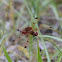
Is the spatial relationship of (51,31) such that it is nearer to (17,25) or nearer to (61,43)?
(61,43)

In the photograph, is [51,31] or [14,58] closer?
[14,58]

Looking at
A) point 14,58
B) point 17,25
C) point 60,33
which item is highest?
point 17,25

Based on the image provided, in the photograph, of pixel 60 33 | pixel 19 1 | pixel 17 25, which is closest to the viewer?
pixel 60 33

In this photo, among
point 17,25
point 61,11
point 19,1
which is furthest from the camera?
point 19,1

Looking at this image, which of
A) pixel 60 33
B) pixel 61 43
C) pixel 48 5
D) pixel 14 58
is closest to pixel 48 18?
pixel 48 5

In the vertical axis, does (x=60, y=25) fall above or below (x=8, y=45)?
above

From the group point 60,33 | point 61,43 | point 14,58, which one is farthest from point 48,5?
point 14,58

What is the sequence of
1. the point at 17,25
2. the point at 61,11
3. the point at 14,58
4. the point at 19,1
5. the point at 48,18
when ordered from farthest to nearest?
the point at 19,1
the point at 61,11
the point at 48,18
the point at 17,25
the point at 14,58

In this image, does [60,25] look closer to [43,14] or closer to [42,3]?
[43,14]

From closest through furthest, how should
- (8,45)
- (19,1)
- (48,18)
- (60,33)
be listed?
(8,45), (60,33), (48,18), (19,1)
